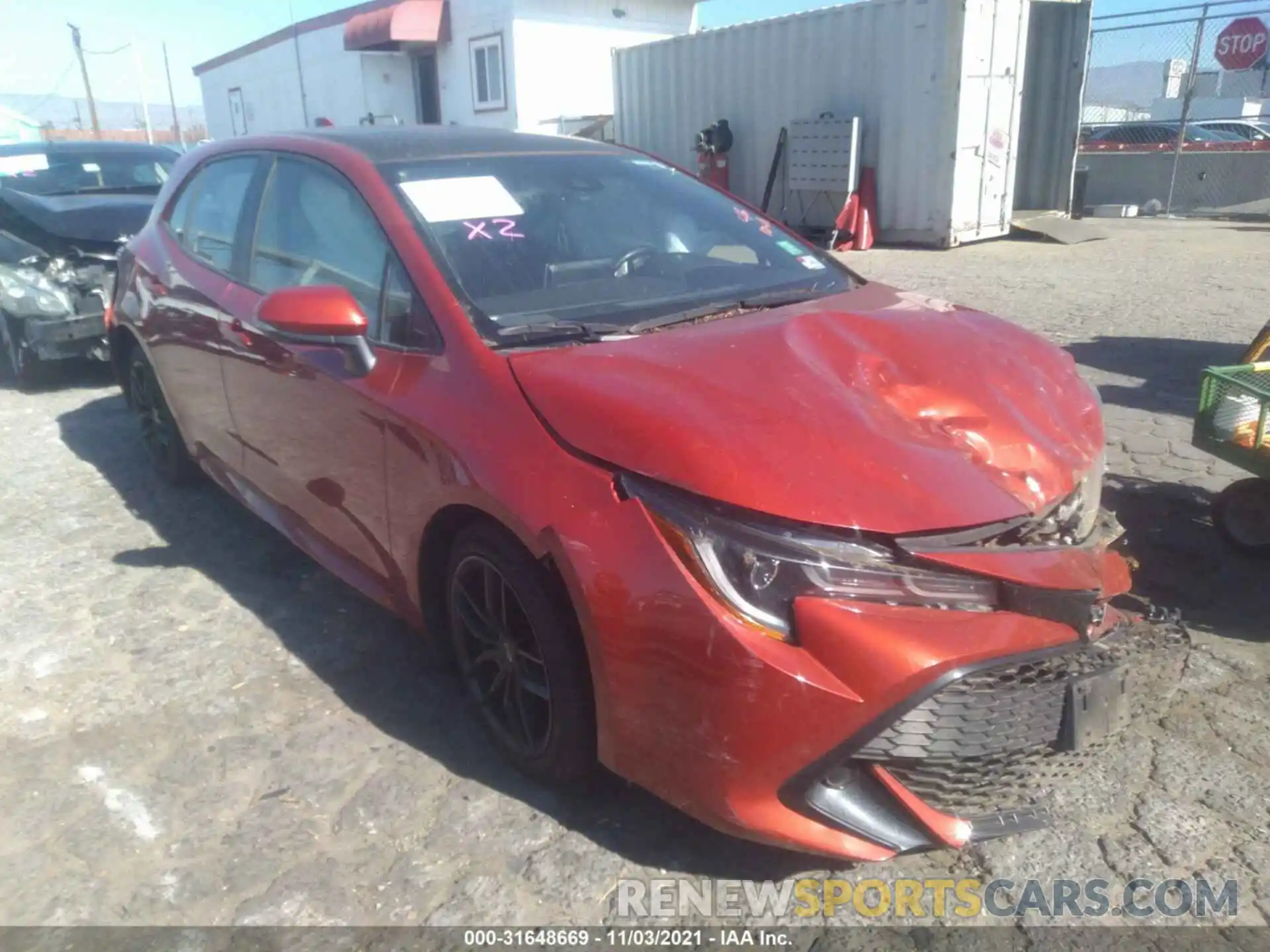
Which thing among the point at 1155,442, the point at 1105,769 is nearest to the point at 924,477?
the point at 1105,769

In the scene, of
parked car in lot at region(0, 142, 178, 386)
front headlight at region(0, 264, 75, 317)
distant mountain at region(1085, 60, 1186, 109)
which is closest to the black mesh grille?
parked car in lot at region(0, 142, 178, 386)

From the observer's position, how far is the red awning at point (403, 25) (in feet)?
60.6

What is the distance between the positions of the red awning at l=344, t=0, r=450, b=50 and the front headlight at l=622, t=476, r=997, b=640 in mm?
19017

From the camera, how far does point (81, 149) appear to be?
26.9 feet

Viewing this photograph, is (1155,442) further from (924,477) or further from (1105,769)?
(924,477)

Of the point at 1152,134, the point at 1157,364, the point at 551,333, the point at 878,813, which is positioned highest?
the point at 1152,134

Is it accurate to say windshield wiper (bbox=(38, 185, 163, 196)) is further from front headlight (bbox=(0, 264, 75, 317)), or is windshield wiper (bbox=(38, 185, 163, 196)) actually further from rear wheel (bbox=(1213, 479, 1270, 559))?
rear wheel (bbox=(1213, 479, 1270, 559))

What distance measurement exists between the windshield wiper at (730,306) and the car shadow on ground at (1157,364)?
3334 millimetres

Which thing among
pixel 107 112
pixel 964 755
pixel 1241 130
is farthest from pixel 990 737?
pixel 107 112

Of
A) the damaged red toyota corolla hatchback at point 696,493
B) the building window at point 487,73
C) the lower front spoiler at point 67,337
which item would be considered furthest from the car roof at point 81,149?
the building window at point 487,73

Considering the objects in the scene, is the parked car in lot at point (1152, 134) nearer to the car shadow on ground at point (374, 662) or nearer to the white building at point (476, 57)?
the white building at point (476, 57)

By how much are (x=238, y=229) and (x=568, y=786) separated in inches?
98.1

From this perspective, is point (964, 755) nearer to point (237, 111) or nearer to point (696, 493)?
point (696, 493)

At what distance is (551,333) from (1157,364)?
17.3ft
